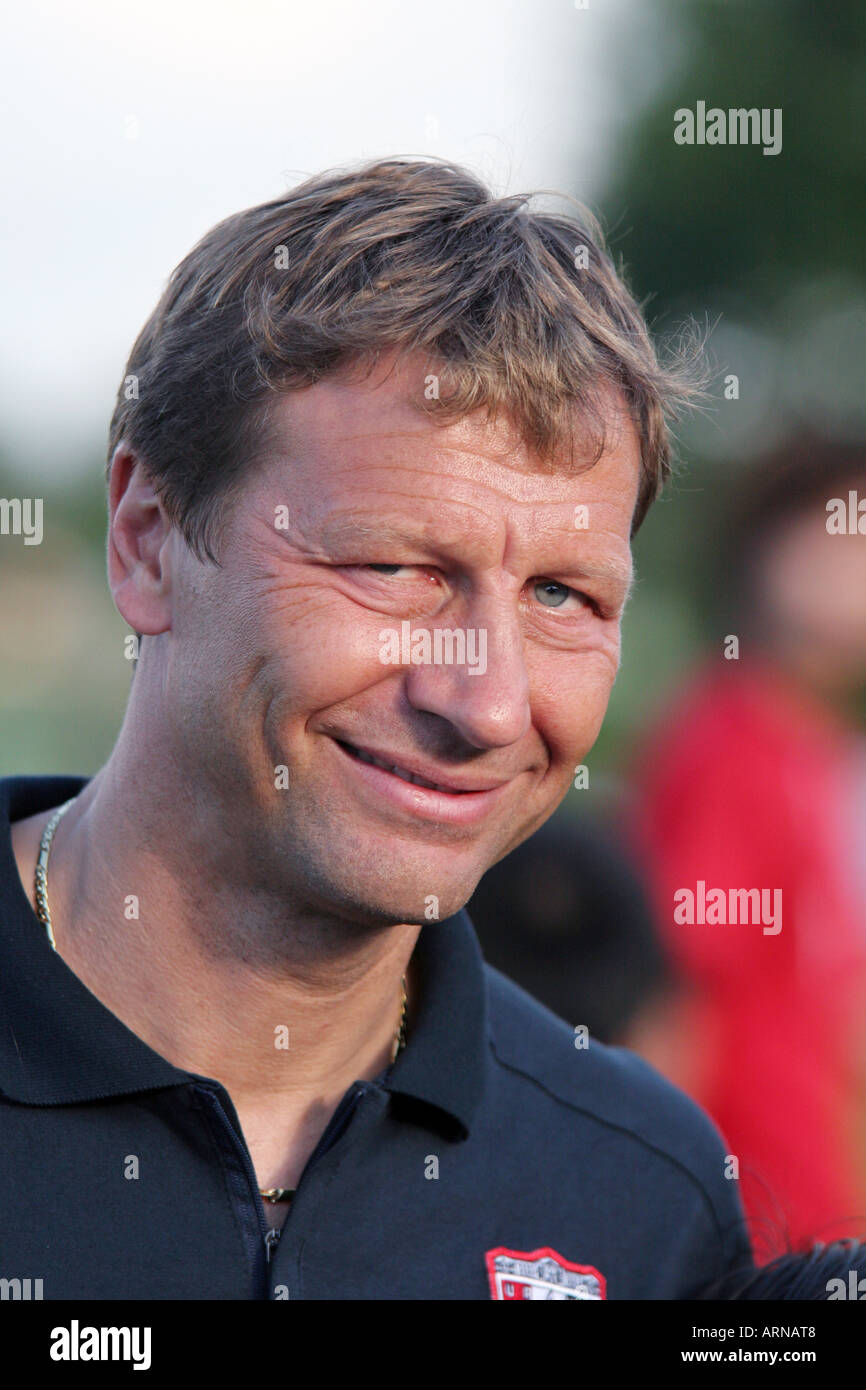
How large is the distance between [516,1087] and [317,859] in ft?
2.41

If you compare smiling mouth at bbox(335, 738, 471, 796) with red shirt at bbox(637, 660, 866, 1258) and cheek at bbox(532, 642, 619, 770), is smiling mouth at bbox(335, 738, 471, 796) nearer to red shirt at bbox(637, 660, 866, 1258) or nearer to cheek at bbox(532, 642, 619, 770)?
cheek at bbox(532, 642, 619, 770)

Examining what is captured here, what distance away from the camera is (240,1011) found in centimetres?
215

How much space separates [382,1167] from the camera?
218cm

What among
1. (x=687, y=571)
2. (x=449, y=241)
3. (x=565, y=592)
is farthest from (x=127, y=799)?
(x=687, y=571)

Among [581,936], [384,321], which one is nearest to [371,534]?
[384,321]

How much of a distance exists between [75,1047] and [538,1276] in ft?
2.74

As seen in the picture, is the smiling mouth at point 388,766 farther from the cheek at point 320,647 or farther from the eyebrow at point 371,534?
the eyebrow at point 371,534

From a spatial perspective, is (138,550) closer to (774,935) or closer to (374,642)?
(374,642)

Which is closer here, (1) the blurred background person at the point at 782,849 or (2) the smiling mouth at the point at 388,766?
(2) the smiling mouth at the point at 388,766

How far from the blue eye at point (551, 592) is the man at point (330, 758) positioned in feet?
0.03

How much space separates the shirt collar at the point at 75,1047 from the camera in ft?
6.49

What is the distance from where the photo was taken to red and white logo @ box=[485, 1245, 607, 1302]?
2199 mm

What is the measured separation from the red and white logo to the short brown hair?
47.2 inches

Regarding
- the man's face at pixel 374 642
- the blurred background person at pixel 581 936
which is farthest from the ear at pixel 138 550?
the blurred background person at pixel 581 936
